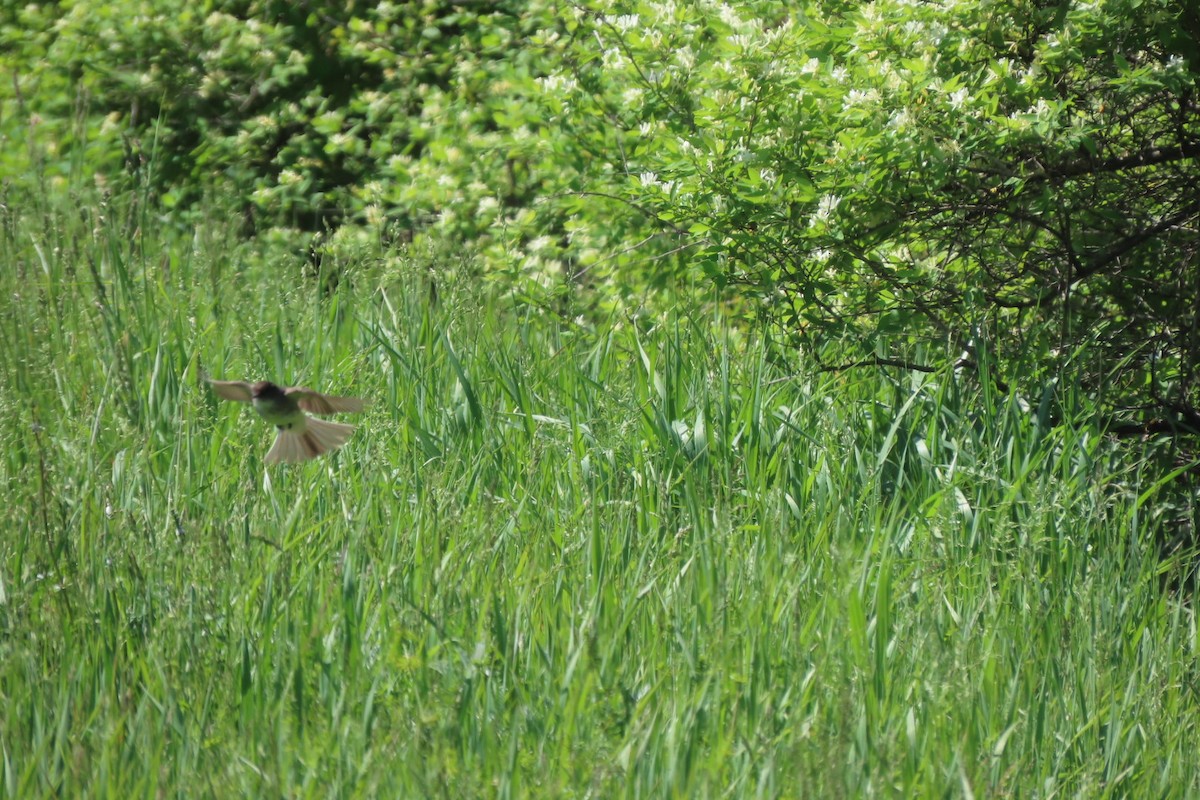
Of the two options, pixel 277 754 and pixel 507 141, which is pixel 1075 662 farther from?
pixel 507 141

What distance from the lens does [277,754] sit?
2.08m

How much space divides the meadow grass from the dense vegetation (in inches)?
0.6

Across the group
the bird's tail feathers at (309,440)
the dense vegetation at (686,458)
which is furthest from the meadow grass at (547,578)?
the bird's tail feathers at (309,440)

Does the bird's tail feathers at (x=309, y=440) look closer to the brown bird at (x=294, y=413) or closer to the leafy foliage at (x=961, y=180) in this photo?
the brown bird at (x=294, y=413)

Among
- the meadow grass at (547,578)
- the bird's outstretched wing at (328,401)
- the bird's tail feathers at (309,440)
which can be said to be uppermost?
the bird's outstretched wing at (328,401)

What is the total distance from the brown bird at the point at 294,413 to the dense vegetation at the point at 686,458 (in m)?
0.16

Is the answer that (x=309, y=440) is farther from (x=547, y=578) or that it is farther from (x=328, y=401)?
(x=547, y=578)

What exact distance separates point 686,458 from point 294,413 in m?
1.15

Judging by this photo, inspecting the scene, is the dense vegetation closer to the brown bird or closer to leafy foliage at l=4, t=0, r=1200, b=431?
leafy foliage at l=4, t=0, r=1200, b=431

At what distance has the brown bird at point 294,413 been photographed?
8.19ft

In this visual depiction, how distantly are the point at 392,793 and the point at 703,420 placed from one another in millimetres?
1625

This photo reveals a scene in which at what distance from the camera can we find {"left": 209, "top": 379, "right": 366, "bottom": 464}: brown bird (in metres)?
2.50

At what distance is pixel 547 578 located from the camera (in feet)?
8.89

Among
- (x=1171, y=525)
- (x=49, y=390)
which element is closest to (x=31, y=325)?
(x=49, y=390)
